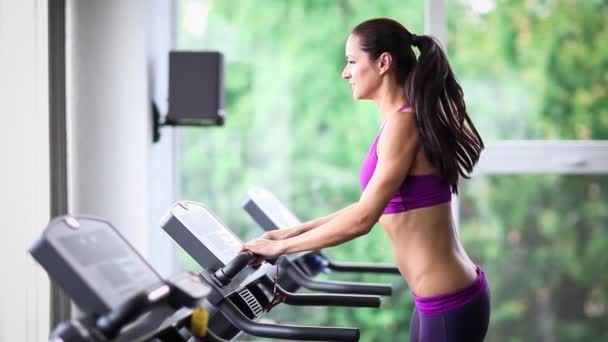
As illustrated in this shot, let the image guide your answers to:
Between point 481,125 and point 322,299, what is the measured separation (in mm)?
1903

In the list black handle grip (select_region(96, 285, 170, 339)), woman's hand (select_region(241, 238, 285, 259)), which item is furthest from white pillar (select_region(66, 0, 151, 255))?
black handle grip (select_region(96, 285, 170, 339))

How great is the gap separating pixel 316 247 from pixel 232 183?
2.03m

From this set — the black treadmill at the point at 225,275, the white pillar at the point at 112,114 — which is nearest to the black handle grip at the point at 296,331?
the black treadmill at the point at 225,275

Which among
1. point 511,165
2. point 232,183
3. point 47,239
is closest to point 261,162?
point 232,183

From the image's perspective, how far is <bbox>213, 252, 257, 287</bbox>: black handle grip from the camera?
200 centimetres

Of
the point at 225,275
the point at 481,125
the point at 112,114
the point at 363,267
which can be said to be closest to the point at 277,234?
the point at 225,275

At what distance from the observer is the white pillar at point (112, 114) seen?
3.35 meters

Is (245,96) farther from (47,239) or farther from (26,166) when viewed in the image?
(47,239)

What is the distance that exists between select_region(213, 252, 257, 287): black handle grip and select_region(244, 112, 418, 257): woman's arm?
2.5 inches

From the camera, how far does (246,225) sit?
13.3ft

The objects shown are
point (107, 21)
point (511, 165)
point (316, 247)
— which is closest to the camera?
point (316, 247)

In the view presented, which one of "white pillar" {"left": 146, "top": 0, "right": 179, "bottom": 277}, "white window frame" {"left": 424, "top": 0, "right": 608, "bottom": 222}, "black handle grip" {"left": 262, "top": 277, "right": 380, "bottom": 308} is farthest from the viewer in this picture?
"white window frame" {"left": 424, "top": 0, "right": 608, "bottom": 222}

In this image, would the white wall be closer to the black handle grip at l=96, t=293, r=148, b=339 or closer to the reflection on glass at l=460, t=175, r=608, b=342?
the black handle grip at l=96, t=293, r=148, b=339

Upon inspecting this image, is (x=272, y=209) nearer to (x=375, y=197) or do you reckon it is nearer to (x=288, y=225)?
(x=288, y=225)
